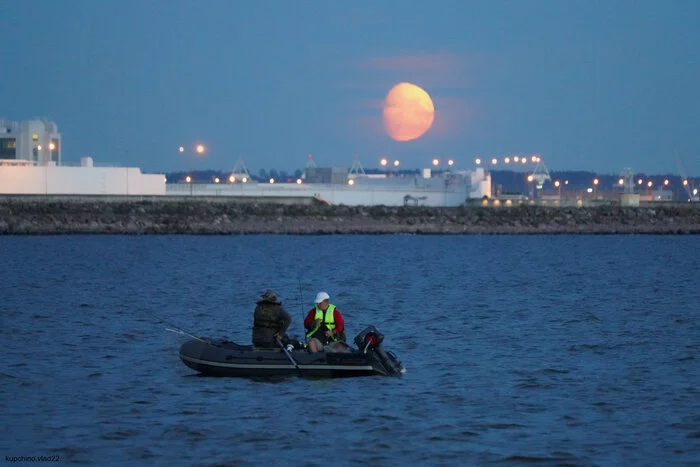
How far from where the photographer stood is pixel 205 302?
145 ft

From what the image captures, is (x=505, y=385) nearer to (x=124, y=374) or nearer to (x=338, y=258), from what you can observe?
(x=124, y=374)

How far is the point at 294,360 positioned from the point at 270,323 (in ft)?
3.11

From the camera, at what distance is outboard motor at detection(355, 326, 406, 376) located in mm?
24172

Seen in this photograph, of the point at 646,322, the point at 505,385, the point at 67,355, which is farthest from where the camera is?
the point at 646,322

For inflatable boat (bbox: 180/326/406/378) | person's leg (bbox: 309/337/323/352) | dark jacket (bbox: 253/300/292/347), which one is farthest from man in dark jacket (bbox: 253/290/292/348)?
person's leg (bbox: 309/337/323/352)

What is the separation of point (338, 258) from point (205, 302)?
33001 mm

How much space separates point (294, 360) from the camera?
2392 cm

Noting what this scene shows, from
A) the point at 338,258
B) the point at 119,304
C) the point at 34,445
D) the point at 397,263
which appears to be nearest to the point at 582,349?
the point at 34,445

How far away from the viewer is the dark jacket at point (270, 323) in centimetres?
2427

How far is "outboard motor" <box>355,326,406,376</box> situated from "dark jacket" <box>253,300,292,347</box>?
1547mm

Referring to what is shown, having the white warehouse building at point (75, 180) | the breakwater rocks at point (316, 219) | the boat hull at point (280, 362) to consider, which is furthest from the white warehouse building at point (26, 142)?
the boat hull at point (280, 362)

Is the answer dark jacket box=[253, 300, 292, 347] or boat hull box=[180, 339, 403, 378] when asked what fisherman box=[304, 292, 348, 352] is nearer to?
boat hull box=[180, 339, 403, 378]

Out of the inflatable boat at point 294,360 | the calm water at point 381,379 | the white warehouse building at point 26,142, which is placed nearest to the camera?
the calm water at point 381,379

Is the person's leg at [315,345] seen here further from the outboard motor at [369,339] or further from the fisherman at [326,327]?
the outboard motor at [369,339]
